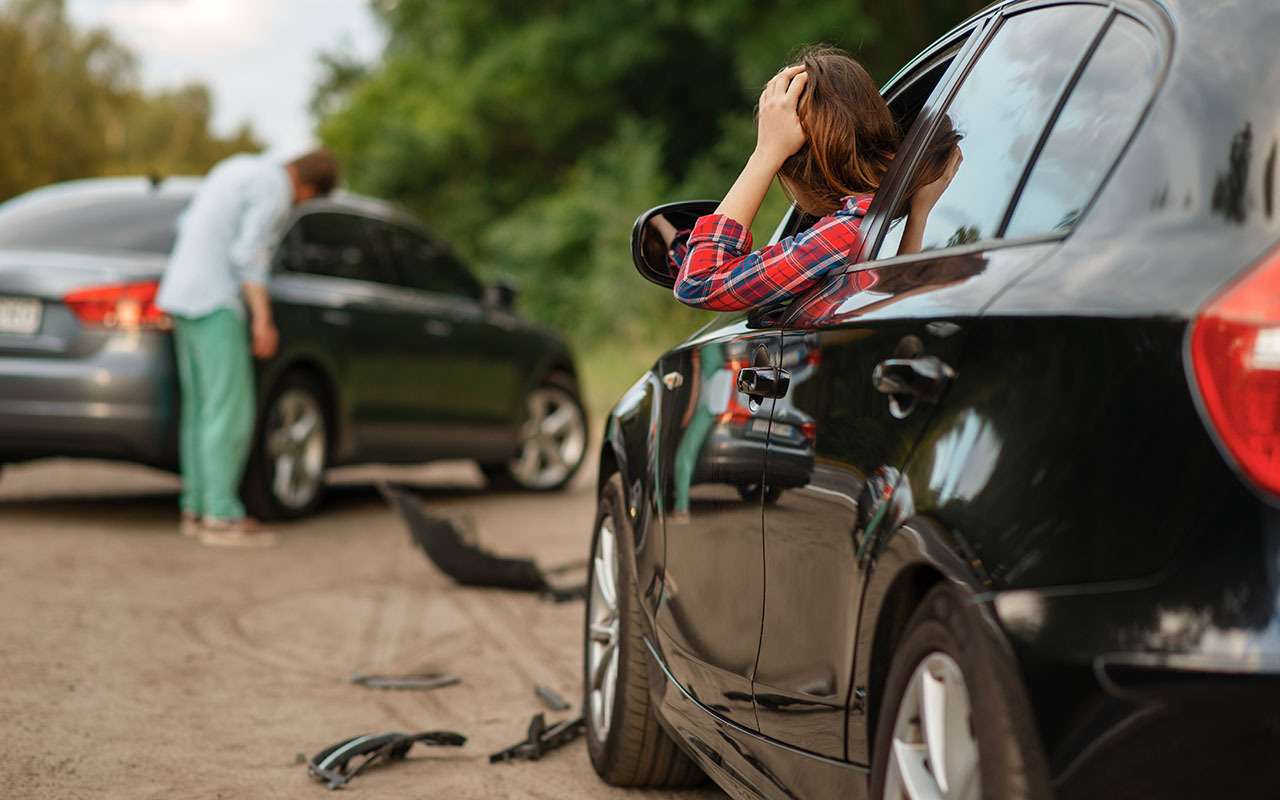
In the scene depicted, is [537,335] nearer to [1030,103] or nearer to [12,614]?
[12,614]

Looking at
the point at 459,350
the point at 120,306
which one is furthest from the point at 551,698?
the point at 459,350

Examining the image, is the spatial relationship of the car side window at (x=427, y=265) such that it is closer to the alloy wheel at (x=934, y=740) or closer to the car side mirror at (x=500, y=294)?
the car side mirror at (x=500, y=294)

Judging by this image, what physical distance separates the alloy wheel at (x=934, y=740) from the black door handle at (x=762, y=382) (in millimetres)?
881

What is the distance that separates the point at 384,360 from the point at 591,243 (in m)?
20.8

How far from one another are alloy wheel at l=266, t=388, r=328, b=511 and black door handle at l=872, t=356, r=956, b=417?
24.4 ft

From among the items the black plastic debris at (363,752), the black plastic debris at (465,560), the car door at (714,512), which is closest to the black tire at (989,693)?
the car door at (714,512)

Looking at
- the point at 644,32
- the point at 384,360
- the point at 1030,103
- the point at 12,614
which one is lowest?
the point at 12,614

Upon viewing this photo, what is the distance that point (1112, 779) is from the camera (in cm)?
212

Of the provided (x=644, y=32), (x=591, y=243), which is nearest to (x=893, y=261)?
Result: (x=644, y=32)

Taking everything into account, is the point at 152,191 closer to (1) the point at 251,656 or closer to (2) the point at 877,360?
(1) the point at 251,656

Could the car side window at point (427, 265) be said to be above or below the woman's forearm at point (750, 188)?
below

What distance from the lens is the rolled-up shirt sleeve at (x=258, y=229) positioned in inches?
369

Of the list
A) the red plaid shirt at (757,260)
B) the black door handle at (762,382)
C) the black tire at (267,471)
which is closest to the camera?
the black door handle at (762,382)

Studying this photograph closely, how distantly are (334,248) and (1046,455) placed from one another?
342 inches
